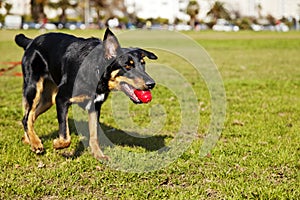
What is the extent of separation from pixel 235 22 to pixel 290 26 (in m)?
16.9

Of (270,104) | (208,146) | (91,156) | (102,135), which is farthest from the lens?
(270,104)

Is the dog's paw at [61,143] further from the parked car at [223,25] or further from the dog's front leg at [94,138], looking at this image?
the parked car at [223,25]

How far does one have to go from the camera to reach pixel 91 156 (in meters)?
5.20

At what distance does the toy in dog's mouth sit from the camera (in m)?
4.48

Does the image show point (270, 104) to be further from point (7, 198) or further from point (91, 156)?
point (7, 198)

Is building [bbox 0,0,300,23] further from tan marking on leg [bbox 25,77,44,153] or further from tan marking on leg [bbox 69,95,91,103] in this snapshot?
tan marking on leg [bbox 69,95,91,103]

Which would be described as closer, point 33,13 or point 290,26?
point 33,13

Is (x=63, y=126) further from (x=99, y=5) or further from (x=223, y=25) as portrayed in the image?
(x=223, y=25)

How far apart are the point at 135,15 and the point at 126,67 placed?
111 metres

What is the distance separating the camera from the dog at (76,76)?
15.1ft

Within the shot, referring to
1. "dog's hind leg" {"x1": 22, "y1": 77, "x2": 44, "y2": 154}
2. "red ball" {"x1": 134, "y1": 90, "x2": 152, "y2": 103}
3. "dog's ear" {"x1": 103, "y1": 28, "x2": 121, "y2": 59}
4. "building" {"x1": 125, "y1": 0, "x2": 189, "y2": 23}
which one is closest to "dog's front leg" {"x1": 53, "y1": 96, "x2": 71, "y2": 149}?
"dog's hind leg" {"x1": 22, "y1": 77, "x2": 44, "y2": 154}

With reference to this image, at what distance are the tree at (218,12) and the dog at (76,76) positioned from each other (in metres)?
105

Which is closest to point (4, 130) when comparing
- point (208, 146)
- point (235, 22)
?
point (208, 146)

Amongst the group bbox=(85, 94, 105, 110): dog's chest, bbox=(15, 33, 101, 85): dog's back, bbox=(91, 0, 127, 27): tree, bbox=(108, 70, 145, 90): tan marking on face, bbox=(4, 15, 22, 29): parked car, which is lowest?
bbox=(4, 15, 22, 29): parked car
